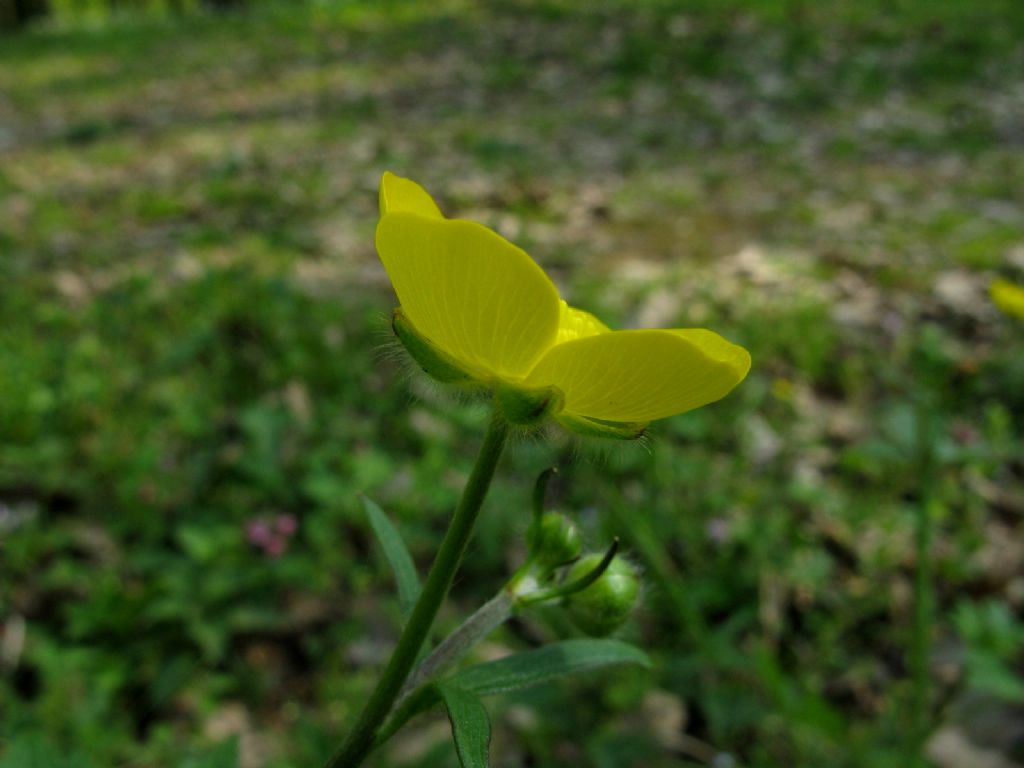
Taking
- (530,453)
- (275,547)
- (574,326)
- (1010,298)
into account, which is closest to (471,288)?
(574,326)

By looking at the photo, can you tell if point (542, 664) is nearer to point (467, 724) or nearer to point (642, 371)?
point (467, 724)

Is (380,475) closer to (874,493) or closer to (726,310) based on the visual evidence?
(874,493)

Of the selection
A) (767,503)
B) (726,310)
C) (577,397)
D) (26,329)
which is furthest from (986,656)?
(26,329)

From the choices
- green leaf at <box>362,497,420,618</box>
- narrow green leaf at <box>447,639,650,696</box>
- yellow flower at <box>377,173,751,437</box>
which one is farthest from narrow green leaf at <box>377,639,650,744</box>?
yellow flower at <box>377,173,751,437</box>

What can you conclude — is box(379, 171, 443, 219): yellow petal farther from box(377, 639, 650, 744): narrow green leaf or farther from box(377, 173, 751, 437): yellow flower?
box(377, 639, 650, 744): narrow green leaf

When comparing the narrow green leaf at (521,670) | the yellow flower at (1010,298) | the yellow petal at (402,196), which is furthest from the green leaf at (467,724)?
the yellow flower at (1010,298)

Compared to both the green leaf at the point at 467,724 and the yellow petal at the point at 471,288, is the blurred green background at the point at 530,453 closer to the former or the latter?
the yellow petal at the point at 471,288
